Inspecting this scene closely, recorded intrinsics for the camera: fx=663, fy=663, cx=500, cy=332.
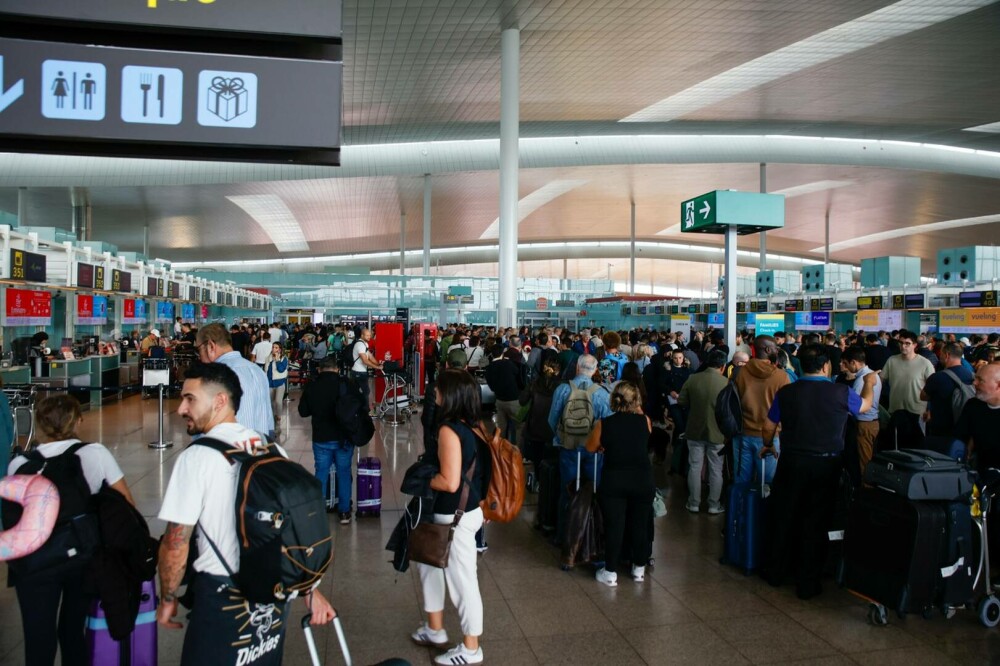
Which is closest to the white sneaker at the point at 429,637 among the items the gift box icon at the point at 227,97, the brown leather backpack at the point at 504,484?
the brown leather backpack at the point at 504,484

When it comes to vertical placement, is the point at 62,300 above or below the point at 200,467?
above

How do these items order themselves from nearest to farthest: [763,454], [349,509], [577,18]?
1. [763,454]
2. [349,509]
3. [577,18]

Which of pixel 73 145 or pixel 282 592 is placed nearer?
pixel 282 592

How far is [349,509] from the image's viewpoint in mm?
5906

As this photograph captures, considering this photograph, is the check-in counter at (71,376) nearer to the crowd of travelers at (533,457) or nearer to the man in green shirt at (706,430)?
the crowd of travelers at (533,457)

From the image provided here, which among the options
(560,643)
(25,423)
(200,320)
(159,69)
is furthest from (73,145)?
(200,320)

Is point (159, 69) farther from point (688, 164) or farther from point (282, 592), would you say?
point (688, 164)

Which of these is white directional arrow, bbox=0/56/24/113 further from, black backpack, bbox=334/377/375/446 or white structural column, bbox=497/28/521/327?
white structural column, bbox=497/28/521/327

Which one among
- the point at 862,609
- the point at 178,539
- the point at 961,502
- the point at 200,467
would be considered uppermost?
the point at 200,467

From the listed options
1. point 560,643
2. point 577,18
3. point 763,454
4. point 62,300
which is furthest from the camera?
point 577,18

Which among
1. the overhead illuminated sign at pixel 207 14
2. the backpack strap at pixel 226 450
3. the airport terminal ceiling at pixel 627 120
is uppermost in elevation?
the airport terminal ceiling at pixel 627 120

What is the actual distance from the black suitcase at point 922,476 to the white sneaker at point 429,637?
8.68 ft

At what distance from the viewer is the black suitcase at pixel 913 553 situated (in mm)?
3701

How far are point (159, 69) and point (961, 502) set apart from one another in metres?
4.62
